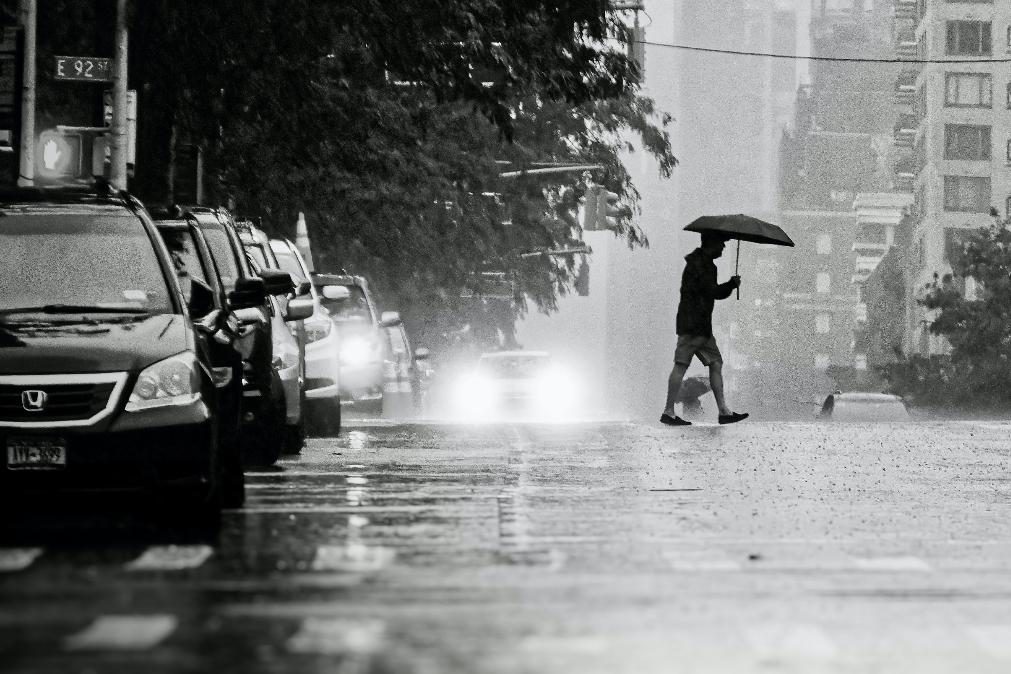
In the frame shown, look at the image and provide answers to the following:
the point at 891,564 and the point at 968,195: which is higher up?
the point at 968,195

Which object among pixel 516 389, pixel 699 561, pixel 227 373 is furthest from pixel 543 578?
pixel 516 389

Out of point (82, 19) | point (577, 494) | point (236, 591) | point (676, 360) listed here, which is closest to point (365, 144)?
point (82, 19)

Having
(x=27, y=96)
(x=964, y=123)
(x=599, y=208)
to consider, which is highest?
(x=964, y=123)

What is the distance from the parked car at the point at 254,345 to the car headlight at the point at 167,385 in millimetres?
2930

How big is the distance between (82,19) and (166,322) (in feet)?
57.7

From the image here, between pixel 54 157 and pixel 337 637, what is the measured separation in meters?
19.0

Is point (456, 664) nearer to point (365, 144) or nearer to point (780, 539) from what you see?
point (780, 539)

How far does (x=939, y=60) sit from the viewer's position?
109875mm

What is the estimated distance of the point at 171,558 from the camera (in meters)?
10.7

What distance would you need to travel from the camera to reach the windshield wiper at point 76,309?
41.1 ft

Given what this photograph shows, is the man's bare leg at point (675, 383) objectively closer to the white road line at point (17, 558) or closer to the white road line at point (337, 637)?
the white road line at point (17, 558)

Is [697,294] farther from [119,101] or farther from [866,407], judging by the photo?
[866,407]

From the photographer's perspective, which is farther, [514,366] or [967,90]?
[967,90]

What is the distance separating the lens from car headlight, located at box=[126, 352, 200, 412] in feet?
38.7
